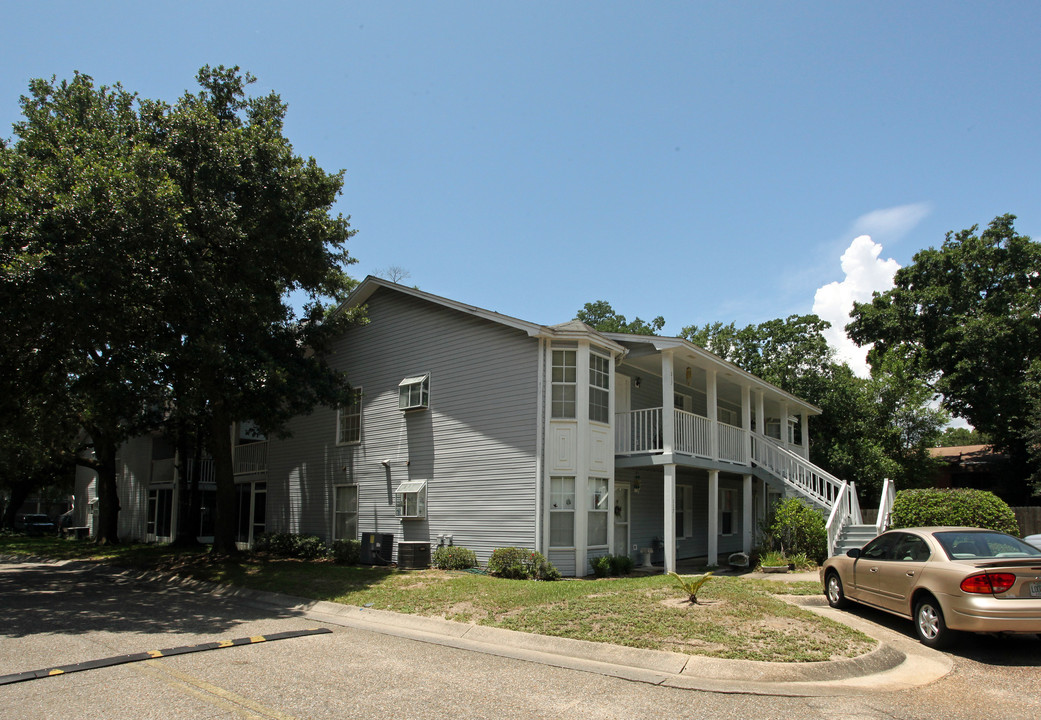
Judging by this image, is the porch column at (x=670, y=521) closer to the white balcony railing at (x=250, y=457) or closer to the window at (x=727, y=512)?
the window at (x=727, y=512)

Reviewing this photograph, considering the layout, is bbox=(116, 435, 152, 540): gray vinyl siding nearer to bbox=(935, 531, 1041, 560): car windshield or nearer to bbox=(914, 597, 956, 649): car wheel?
bbox=(914, 597, 956, 649): car wheel

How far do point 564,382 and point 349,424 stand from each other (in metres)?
7.83

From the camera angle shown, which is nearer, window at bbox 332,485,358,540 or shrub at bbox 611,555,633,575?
shrub at bbox 611,555,633,575

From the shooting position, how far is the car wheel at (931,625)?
8672 millimetres

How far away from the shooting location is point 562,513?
16500 mm

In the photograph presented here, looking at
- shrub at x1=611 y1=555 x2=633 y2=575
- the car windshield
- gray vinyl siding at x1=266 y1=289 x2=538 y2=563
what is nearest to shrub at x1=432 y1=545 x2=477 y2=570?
gray vinyl siding at x1=266 y1=289 x2=538 y2=563

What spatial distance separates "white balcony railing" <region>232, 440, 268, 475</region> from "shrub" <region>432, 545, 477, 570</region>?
9534 millimetres

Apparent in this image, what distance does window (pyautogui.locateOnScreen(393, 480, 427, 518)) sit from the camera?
18.5 m

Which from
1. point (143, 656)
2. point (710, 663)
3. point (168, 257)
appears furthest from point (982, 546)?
point (168, 257)

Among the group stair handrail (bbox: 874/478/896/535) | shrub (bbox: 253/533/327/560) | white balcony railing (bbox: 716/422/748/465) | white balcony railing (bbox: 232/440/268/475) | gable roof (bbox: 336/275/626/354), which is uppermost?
gable roof (bbox: 336/275/626/354)

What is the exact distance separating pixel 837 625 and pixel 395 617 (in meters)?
6.77

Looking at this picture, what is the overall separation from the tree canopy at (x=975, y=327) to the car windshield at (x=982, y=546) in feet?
83.0

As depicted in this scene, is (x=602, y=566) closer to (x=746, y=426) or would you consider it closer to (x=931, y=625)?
(x=746, y=426)

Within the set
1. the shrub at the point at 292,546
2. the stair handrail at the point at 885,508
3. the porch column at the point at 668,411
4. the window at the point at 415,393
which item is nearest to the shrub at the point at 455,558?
the window at the point at 415,393
